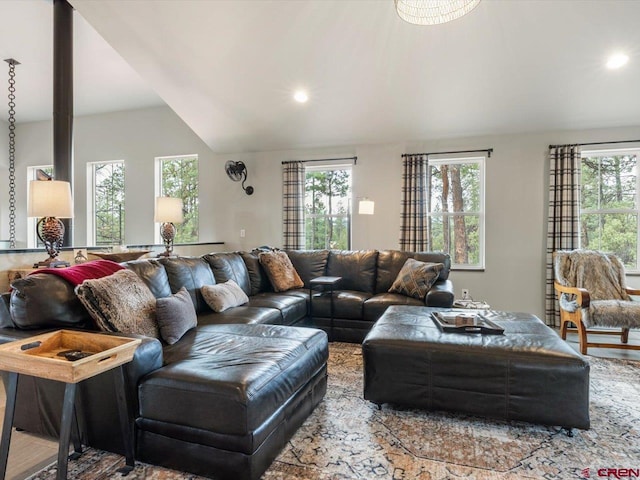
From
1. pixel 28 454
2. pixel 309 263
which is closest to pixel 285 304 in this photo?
pixel 309 263

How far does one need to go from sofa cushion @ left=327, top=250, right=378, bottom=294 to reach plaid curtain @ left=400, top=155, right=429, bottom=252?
0.81 metres

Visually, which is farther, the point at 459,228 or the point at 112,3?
the point at 459,228

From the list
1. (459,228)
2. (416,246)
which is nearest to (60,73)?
(416,246)

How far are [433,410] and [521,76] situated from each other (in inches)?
133

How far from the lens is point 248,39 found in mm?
3512

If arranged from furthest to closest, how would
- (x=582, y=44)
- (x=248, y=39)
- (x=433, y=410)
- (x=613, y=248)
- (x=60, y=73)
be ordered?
(x=613, y=248)
(x=60, y=73)
(x=248, y=39)
(x=582, y=44)
(x=433, y=410)

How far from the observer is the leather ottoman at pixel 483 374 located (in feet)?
6.17

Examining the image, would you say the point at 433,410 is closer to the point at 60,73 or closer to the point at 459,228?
the point at 459,228

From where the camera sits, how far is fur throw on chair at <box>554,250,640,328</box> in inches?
131

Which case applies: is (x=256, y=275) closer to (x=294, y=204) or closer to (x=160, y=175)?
(x=294, y=204)

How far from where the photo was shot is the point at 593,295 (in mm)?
3637

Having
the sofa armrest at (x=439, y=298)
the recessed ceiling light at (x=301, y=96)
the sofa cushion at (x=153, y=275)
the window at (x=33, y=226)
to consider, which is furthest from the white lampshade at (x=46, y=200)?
the window at (x=33, y=226)

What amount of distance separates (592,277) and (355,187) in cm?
295

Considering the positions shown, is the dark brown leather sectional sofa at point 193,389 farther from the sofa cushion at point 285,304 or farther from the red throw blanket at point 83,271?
the sofa cushion at point 285,304
